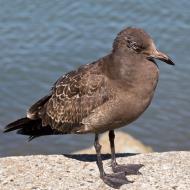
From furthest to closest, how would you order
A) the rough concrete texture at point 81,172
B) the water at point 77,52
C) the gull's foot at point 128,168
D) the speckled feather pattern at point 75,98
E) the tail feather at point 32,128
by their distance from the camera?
the water at point 77,52, the tail feather at point 32,128, the gull's foot at point 128,168, the rough concrete texture at point 81,172, the speckled feather pattern at point 75,98

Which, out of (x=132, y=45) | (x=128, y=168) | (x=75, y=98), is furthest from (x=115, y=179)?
(x=132, y=45)

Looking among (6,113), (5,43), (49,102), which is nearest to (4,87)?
(6,113)

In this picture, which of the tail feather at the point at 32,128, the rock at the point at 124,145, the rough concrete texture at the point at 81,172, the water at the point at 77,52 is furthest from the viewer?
the water at the point at 77,52

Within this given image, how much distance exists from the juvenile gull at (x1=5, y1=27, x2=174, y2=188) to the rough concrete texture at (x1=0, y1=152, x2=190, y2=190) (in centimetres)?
18

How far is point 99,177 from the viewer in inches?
271

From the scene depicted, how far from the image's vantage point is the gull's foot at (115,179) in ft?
21.9

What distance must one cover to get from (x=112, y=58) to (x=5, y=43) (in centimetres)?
809

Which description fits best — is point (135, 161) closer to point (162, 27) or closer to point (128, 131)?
point (128, 131)

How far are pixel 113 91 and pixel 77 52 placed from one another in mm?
7204

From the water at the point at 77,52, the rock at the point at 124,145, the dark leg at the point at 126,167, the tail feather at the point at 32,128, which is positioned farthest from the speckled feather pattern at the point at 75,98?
the water at the point at 77,52

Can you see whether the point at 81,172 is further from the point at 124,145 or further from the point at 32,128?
the point at 124,145

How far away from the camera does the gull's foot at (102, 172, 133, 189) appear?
6.67 meters

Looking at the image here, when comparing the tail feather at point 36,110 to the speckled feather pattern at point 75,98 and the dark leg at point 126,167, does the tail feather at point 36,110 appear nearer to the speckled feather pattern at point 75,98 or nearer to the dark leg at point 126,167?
the speckled feather pattern at point 75,98

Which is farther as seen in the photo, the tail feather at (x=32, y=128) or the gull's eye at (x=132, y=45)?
the tail feather at (x=32, y=128)
